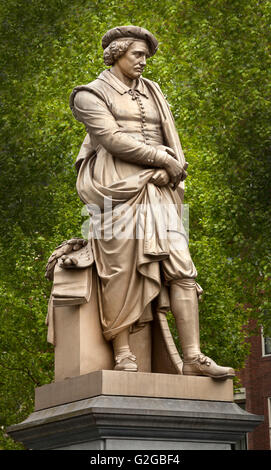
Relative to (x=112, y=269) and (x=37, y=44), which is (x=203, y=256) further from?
(x=112, y=269)

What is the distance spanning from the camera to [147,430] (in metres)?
7.50

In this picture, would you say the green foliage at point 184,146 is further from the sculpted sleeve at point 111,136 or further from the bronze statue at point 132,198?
the sculpted sleeve at point 111,136

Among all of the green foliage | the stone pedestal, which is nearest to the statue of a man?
the stone pedestal

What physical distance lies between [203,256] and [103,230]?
11.7 m

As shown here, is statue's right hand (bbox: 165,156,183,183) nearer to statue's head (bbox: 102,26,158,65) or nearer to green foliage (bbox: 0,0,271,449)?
statue's head (bbox: 102,26,158,65)

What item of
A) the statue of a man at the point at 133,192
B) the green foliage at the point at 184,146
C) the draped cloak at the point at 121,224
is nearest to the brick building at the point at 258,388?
the green foliage at the point at 184,146

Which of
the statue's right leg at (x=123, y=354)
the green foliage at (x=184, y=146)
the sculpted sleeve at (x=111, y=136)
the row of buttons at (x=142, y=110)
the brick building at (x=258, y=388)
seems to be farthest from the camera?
the brick building at (x=258, y=388)

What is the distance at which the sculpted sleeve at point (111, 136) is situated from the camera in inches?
329

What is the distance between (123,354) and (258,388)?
26.8 m

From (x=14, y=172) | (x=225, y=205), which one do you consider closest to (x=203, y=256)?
(x=225, y=205)

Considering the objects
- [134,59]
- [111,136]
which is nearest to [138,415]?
[111,136]

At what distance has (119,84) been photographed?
8781 mm

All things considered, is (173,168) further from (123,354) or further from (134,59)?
(123,354)

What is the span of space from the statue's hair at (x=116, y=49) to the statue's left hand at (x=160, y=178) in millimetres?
1201
